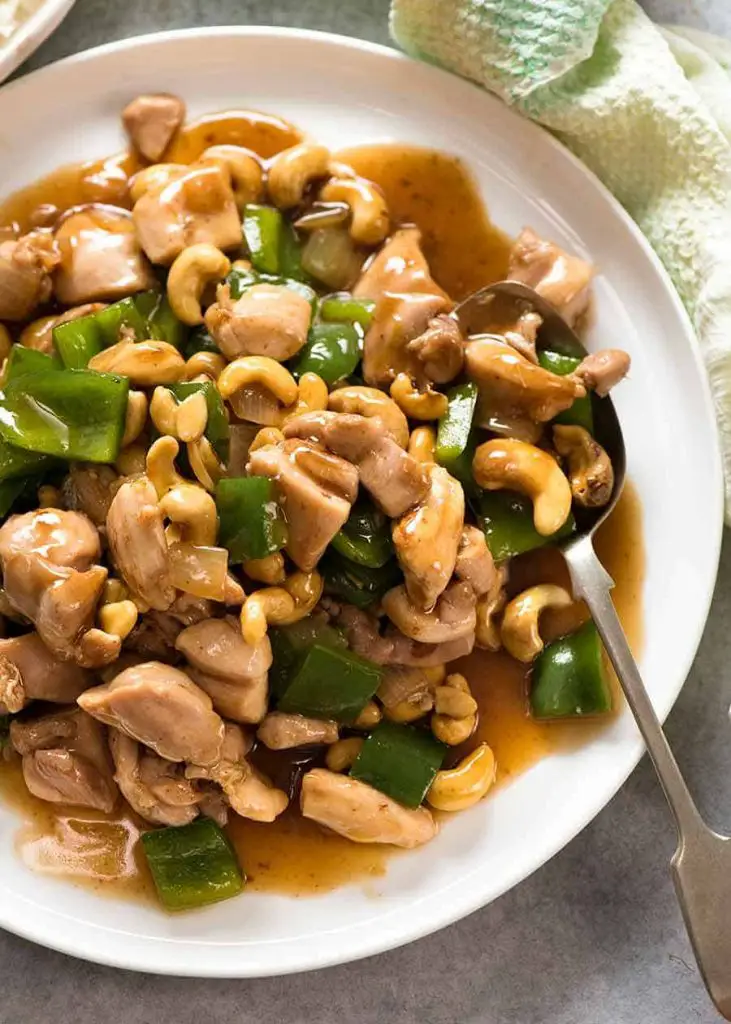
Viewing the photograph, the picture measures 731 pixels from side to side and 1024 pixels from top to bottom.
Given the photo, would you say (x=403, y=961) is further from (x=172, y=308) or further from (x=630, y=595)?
(x=172, y=308)

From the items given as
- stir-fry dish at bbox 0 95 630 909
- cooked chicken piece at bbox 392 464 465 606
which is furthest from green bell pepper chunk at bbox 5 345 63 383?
cooked chicken piece at bbox 392 464 465 606

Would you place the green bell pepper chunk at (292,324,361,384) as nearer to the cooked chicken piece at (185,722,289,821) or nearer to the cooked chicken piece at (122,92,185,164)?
the cooked chicken piece at (122,92,185,164)

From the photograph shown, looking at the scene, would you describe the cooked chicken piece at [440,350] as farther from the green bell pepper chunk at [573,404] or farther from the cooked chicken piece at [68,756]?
the cooked chicken piece at [68,756]

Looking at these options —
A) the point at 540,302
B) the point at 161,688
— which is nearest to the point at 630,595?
the point at 540,302

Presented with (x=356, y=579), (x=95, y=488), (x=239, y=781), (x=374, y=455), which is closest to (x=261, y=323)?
(x=374, y=455)

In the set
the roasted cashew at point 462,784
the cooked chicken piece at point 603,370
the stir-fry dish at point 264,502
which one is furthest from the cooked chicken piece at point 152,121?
the roasted cashew at point 462,784

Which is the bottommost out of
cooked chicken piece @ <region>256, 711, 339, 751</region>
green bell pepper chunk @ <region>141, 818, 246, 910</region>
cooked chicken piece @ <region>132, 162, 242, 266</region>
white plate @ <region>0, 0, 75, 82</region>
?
green bell pepper chunk @ <region>141, 818, 246, 910</region>

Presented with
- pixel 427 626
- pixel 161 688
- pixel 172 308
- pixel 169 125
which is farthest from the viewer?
pixel 169 125
